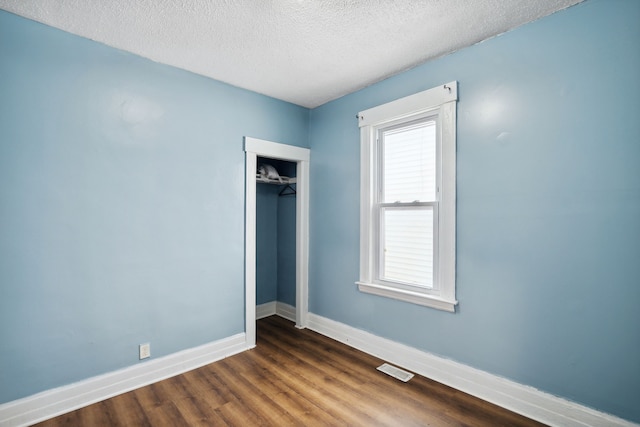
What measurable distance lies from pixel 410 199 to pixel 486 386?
1561mm

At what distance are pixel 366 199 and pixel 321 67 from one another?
1306 mm

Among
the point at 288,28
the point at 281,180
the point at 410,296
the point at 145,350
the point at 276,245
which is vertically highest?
the point at 288,28

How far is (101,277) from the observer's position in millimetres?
2398

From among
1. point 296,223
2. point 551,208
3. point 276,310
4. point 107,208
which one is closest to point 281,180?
point 296,223

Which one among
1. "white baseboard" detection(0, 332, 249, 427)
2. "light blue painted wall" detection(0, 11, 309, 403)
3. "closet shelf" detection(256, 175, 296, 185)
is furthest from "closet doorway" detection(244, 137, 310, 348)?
"white baseboard" detection(0, 332, 249, 427)

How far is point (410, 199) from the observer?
289 centimetres

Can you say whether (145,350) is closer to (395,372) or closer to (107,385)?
(107,385)

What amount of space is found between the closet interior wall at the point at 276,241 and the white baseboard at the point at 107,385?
3.96 ft

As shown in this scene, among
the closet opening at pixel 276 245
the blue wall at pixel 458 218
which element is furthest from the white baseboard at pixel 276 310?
the blue wall at pixel 458 218

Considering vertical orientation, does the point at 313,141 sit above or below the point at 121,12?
below

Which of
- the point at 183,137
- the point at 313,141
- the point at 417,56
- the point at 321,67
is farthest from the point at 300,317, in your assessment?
the point at 417,56

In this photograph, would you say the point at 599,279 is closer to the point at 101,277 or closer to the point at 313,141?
the point at 313,141

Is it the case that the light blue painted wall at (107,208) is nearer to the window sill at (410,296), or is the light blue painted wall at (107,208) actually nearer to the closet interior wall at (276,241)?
the closet interior wall at (276,241)

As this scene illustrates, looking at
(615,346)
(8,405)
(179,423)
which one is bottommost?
(179,423)
